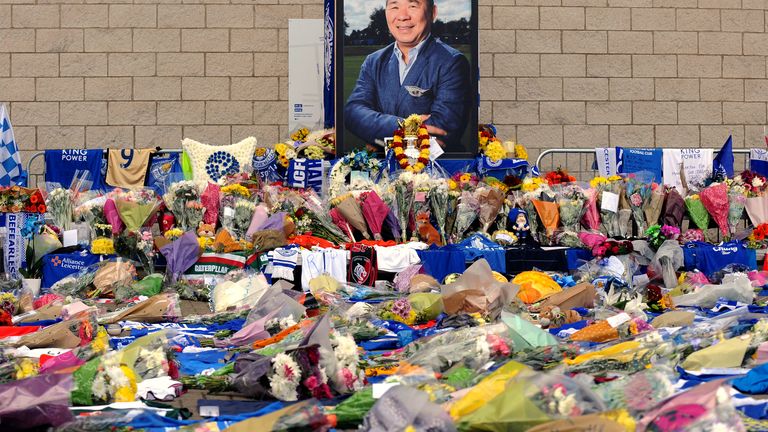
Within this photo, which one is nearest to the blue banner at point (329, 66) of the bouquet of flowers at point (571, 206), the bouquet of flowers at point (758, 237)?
the bouquet of flowers at point (571, 206)

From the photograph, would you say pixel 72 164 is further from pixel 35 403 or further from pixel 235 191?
pixel 35 403

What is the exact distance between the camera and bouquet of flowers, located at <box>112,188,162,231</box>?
31.9ft

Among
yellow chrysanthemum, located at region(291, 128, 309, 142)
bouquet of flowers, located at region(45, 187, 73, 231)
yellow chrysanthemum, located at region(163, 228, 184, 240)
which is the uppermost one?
yellow chrysanthemum, located at region(291, 128, 309, 142)

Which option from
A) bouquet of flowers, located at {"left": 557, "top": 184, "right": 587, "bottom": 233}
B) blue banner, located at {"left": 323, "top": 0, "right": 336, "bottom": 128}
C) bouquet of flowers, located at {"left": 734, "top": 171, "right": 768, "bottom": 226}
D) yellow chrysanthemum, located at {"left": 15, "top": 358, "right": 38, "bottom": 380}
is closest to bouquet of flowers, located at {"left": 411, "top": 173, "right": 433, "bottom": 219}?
bouquet of flowers, located at {"left": 557, "top": 184, "right": 587, "bottom": 233}

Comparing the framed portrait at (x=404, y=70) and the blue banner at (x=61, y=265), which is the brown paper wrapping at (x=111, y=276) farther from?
the framed portrait at (x=404, y=70)

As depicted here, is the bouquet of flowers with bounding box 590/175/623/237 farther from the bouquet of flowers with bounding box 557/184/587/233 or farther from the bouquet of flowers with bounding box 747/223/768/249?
the bouquet of flowers with bounding box 747/223/768/249

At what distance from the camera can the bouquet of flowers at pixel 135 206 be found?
973 cm

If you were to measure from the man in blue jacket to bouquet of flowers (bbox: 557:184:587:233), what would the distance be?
64.1 inches

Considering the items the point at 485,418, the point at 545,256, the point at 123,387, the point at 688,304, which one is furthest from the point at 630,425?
the point at 545,256

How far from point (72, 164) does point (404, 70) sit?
339cm

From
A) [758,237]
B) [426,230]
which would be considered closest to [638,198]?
[758,237]

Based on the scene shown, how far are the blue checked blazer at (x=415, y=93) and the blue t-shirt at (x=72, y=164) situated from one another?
2485 mm

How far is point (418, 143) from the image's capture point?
1099cm

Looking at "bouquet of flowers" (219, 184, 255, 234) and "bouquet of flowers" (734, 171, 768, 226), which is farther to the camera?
"bouquet of flowers" (734, 171, 768, 226)
